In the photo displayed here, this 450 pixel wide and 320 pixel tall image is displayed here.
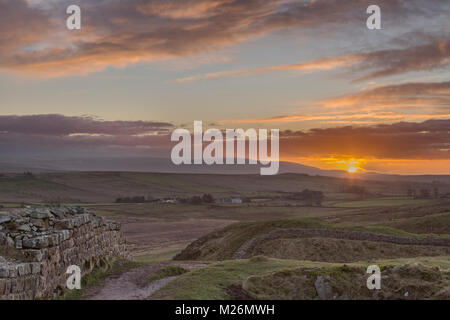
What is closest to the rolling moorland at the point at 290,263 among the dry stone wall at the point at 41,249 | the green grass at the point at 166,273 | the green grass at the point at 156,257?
the green grass at the point at 166,273

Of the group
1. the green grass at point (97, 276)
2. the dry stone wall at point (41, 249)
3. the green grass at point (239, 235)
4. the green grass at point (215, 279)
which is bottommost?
the green grass at point (239, 235)

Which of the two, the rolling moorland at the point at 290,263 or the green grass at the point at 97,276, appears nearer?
the rolling moorland at the point at 290,263

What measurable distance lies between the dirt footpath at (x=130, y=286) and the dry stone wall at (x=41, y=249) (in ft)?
4.51

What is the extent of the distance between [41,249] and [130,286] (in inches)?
203

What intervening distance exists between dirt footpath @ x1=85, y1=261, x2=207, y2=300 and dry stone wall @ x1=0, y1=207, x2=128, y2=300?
1376mm

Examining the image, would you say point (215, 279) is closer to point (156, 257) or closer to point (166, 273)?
point (166, 273)

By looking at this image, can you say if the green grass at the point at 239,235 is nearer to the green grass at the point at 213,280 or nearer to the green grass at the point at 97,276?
the green grass at the point at 97,276

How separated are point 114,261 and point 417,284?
54.8 feet

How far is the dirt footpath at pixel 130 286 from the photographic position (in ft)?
59.9

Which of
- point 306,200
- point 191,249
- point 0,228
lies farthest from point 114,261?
point 306,200

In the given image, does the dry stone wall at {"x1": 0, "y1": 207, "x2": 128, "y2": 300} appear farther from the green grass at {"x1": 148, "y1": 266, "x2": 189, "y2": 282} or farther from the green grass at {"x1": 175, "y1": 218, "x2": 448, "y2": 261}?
the green grass at {"x1": 175, "y1": 218, "x2": 448, "y2": 261}

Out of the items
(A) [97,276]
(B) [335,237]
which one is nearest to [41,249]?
(A) [97,276]

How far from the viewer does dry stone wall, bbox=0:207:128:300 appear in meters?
15.3
